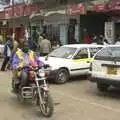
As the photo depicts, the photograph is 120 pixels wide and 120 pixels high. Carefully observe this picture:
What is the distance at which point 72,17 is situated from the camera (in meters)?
27.0

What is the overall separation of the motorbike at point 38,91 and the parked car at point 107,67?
235 centimetres

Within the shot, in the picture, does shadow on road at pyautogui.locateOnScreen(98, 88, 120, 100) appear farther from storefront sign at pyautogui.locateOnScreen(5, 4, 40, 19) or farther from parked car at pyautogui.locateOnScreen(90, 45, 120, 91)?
storefront sign at pyautogui.locateOnScreen(5, 4, 40, 19)

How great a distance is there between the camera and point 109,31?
926 inches

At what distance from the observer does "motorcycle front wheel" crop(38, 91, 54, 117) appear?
8578 millimetres

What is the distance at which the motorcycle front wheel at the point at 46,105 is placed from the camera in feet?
28.1

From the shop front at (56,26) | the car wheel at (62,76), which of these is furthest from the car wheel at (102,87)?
the shop front at (56,26)

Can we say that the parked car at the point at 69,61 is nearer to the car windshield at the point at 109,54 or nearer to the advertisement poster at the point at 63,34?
the car windshield at the point at 109,54

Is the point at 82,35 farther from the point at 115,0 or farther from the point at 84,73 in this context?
the point at 84,73

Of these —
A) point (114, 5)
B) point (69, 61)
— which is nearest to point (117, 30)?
point (114, 5)

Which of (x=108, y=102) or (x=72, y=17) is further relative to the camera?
(x=72, y=17)

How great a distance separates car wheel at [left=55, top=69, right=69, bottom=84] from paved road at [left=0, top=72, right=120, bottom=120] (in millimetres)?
751

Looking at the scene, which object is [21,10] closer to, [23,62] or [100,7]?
[100,7]

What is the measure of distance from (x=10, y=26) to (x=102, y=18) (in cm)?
1401

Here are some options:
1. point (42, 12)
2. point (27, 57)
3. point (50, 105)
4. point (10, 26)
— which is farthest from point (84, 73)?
point (10, 26)
